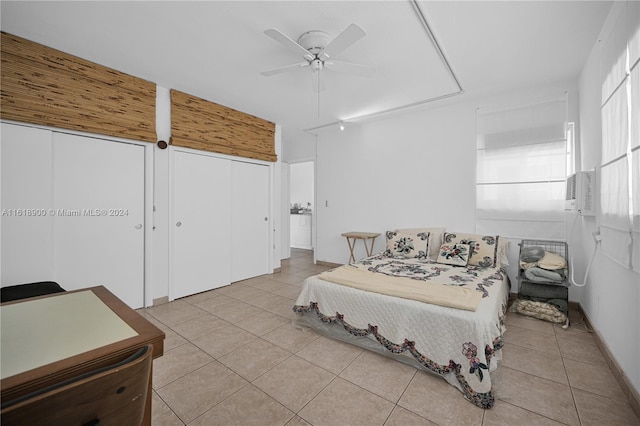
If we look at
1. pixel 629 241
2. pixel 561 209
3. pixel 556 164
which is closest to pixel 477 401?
pixel 629 241

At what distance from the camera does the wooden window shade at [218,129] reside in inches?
142

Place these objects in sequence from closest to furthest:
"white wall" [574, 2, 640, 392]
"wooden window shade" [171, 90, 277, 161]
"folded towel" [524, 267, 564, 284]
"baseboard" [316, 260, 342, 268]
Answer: "white wall" [574, 2, 640, 392] → "folded towel" [524, 267, 564, 284] → "wooden window shade" [171, 90, 277, 161] → "baseboard" [316, 260, 342, 268]

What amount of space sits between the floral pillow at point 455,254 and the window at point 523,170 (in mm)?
567

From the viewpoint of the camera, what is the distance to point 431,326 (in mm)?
2059

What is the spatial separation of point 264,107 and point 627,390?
181 inches

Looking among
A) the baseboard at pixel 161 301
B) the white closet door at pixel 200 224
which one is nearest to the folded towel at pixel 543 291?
the white closet door at pixel 200 224

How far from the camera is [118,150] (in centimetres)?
312

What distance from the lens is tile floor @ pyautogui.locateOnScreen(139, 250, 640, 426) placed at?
5.38ft

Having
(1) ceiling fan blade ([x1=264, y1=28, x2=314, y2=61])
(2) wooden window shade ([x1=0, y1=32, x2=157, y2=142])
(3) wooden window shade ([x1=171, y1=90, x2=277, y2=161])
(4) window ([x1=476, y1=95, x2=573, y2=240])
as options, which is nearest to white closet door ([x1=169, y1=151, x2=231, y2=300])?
(3) wooden window shade ([x1=171, y1=90, x2=277, y2=161])

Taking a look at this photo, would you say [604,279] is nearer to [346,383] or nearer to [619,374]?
[619,374]

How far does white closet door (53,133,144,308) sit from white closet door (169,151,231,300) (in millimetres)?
416

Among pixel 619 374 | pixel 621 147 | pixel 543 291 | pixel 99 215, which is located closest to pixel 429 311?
pixel 619 374

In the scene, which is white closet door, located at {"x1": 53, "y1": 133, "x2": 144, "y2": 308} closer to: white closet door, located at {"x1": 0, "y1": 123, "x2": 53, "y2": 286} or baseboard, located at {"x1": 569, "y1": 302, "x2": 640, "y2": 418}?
white closet door, located at {"x1": 0, "y1": 123, "x2": 53, "y2": 286}

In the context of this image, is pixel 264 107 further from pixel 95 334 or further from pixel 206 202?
pixel 95 334
